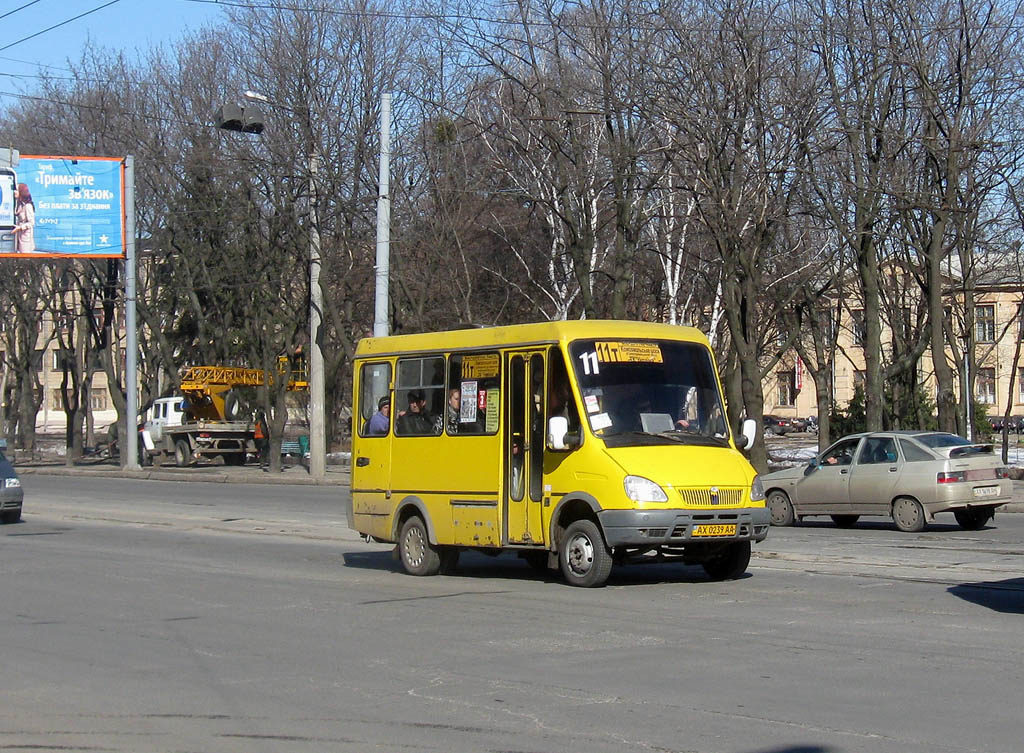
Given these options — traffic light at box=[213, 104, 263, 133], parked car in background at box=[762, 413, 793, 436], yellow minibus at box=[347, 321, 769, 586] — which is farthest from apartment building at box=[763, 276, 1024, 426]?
yellow minibus at box=[347, 321, 769, 586]

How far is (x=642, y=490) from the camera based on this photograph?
12234 millimetres

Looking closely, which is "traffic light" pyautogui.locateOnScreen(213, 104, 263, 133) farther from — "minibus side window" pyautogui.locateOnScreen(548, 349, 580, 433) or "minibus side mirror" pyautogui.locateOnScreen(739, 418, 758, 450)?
"minibus side mirror" pyautogui.locateOnScreen(739, 418, 758, 450)

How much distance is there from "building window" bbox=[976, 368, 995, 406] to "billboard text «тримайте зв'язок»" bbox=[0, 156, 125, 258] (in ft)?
185

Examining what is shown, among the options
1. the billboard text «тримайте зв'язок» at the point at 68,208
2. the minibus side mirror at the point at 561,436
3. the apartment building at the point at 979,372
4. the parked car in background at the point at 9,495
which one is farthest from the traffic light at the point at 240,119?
the apartment building at the point at 979,372

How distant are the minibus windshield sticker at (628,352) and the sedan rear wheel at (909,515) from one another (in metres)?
7.31

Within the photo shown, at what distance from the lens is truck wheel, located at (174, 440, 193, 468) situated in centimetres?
4894

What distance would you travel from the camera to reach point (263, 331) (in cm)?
4356

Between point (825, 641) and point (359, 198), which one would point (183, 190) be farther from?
point (825, 641)

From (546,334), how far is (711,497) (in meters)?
2.29

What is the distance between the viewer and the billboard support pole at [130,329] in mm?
36875

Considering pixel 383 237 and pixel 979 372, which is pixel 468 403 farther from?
pixel 979 372

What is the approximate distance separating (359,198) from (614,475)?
82.5 ft

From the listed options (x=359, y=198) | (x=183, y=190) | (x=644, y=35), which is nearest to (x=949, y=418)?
(x=644, y=35)

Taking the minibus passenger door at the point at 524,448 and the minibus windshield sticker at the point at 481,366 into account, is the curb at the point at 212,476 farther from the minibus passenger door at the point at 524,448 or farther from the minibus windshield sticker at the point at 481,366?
the minibus passenger door at the point at 524,448
